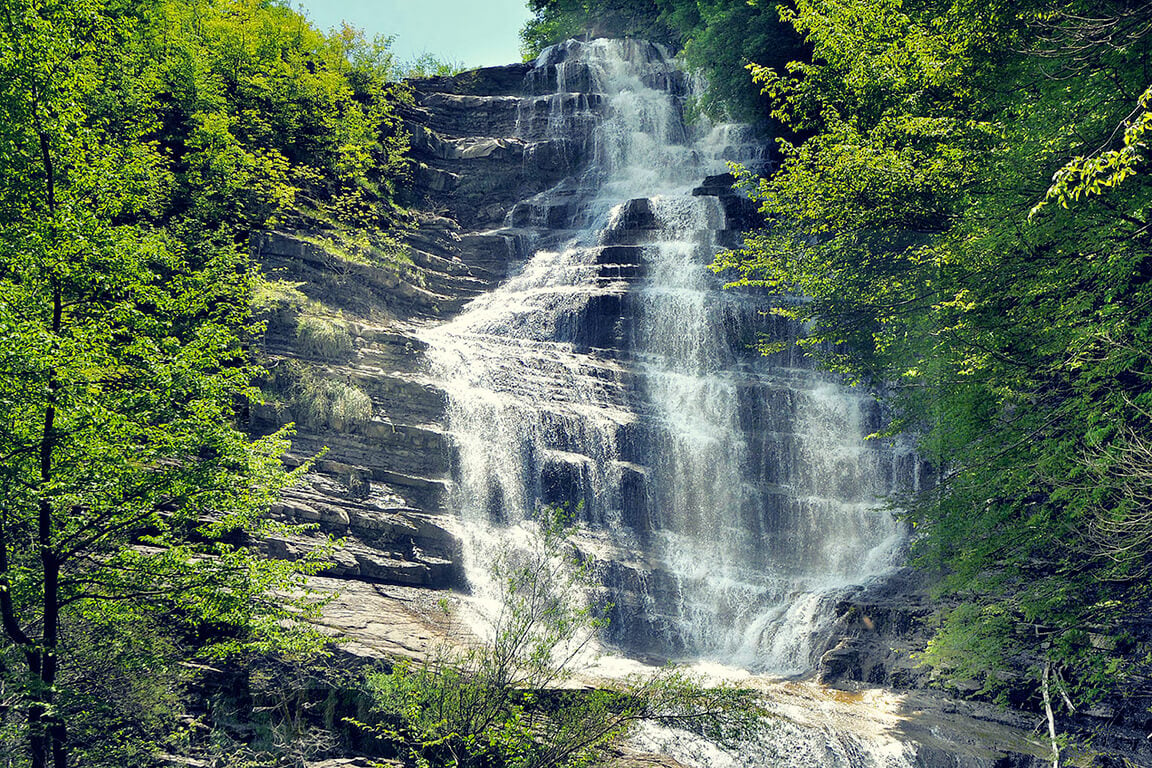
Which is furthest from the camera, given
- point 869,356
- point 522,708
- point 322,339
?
point 322,339

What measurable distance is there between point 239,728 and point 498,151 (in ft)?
81.5

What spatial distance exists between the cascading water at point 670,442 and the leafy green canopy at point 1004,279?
3643mm

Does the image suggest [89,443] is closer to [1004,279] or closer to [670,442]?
[1004,279]

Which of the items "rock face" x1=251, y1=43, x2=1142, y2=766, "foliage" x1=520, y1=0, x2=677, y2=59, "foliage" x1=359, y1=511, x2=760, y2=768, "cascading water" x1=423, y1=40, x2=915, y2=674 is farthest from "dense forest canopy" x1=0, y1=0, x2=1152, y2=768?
"foliage" x1=520, y1=0, x2=677, y2=59

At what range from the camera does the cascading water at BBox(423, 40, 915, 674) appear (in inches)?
739

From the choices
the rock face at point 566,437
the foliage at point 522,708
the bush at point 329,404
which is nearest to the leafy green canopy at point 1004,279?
the rock face at point 566,437

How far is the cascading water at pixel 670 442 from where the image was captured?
18.8 m

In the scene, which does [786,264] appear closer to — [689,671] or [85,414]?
[689,671]

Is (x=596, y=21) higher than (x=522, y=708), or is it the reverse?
(x=596, y=21)

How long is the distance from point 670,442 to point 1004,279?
36.3 ft

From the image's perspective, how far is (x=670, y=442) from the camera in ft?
70.5

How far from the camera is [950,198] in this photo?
13.1 m

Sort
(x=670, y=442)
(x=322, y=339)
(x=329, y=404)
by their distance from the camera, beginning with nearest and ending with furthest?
1. (x=329, y=404)
2. (x=322, y=339)
3. (x=670, y=442)

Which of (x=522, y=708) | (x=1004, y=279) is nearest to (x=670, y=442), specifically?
(x=1004, y=279)
